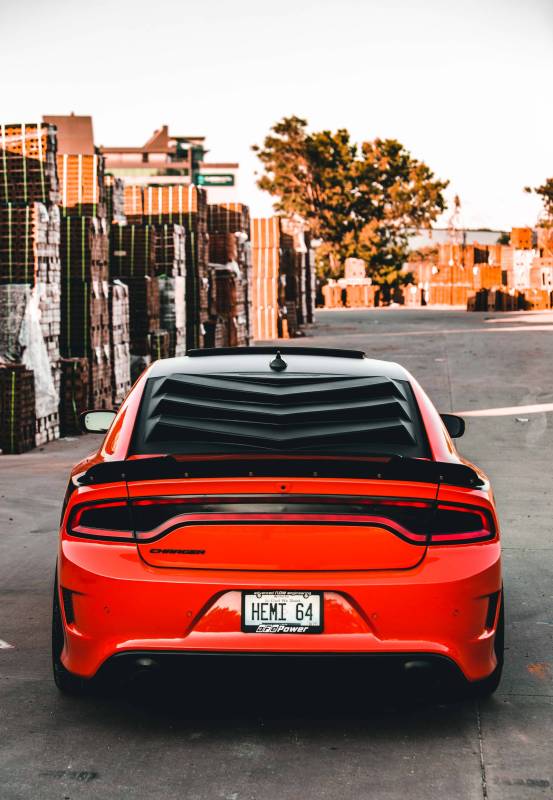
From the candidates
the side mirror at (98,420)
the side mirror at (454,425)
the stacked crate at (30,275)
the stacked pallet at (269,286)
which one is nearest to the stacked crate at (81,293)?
the stacked crate at (30,275)

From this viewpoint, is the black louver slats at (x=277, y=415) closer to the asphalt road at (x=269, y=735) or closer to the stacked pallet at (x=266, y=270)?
the asphalt road at (x=269, y=735)

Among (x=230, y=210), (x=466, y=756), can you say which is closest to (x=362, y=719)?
(x=466, y=756)

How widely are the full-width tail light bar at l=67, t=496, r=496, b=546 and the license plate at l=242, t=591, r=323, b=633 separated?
0.81ft

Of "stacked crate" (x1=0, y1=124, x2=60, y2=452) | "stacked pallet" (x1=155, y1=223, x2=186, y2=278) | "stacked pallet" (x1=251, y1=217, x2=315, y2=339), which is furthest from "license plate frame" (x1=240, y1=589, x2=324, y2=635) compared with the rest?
"stacked pallet" (x1=251, y1=217, x2=315, y2=339)

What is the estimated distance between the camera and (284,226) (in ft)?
129

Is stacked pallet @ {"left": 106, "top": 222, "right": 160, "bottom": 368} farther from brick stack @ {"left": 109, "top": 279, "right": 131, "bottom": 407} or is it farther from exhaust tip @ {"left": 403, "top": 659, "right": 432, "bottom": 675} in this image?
exhaust tip @ {"left": 403, "top": 659, "right": 432, "bottom": 675}

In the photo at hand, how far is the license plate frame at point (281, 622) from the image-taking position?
156 inches

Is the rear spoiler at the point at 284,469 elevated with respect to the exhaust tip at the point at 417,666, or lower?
elevated

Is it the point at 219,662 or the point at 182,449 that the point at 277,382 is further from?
the point at 219,662

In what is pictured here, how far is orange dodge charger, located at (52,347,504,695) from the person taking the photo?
3979 mm

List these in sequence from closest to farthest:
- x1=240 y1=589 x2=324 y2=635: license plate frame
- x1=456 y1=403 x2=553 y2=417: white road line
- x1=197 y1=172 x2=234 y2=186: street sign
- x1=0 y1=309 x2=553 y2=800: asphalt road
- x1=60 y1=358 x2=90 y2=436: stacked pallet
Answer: x1=0 y1=309 x2=553 y2=800: asphalt road
x1=240 y1=589 x2=324 y2=635: license plate frame
x1=60 y1=358 x2=90 y2=436: stacked pallet
x1=456 y1=403 x2=553 y2=417: white road line
x1=197 y1=172 x2=234 y2=186: street sign

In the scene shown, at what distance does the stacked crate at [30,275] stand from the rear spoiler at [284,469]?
27.3 feet

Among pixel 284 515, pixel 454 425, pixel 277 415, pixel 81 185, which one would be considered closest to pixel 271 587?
pixel 284 515

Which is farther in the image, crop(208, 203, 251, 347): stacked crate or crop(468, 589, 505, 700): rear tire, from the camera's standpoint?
crop(208, 203, 251, 347): stacked crate
